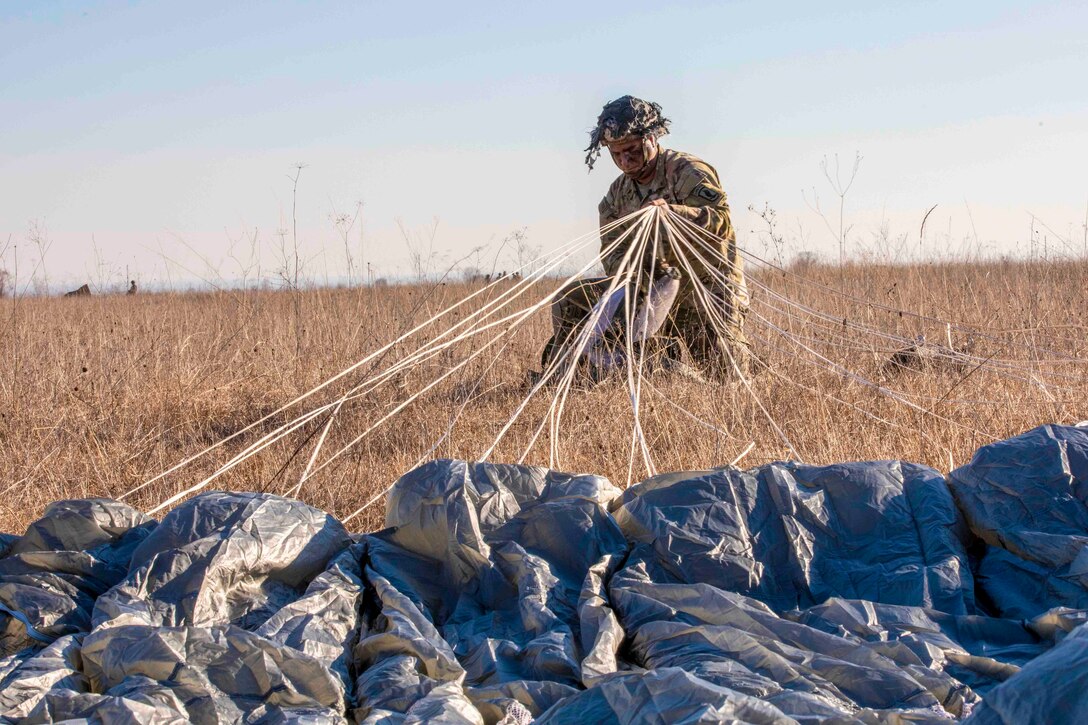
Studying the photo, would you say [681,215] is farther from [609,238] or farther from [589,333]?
[589,333]

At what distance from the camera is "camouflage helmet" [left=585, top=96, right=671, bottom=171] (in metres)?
4.60

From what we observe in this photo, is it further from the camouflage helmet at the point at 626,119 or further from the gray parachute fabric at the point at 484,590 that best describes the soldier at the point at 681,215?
the gray parachute fabric at the point at 484,590

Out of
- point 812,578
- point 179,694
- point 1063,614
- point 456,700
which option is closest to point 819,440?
point 812,578

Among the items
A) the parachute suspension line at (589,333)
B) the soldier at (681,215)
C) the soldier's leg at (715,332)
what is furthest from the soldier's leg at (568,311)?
the soldier's leg at (715,332)

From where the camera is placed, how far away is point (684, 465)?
3.49 meters

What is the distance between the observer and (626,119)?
460cm

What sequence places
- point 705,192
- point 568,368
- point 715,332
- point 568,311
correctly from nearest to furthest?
point 568,368
point 705,192
point 715,332
point 568,311

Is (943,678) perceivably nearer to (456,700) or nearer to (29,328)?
(456,700)

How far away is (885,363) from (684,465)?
5.62 ft

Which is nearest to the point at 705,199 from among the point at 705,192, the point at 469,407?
the point at 705,192

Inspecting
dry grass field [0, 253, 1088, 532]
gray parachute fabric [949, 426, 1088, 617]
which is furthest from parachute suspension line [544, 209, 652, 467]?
gray parachute fabric [949, 426, 1088, 617]

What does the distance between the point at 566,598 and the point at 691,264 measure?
2.83 metres

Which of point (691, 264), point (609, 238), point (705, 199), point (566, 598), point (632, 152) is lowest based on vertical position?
point (566, 598)

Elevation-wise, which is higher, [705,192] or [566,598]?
[705,192]
